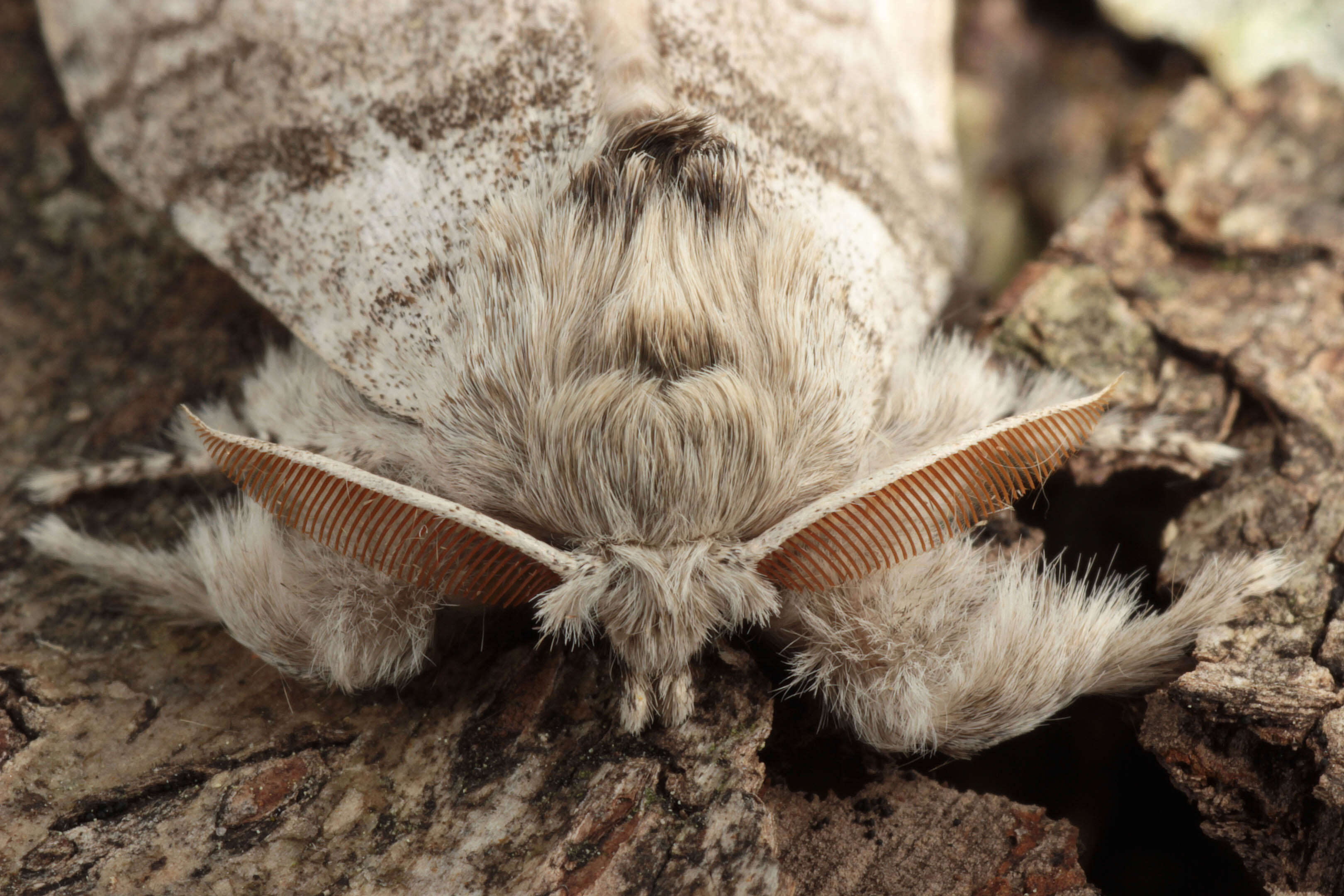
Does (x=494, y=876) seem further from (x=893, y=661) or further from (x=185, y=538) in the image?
(x=185, y=538)

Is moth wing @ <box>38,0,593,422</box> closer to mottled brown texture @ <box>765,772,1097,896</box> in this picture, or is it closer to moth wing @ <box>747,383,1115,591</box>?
moth wing @ <box>747,383,1115,591</box>

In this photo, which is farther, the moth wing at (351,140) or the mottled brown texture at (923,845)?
the moth wing at (351,140)

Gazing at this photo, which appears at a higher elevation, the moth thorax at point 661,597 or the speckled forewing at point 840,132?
the speckled forewing at point 840,132

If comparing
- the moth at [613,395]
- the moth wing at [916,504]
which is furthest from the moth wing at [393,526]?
the moth wing at [916,504]

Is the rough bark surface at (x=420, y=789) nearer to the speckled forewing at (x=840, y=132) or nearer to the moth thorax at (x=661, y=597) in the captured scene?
the moth thorax at (x=661, y=597)

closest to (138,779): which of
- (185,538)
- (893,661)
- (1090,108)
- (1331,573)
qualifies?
(185,538)

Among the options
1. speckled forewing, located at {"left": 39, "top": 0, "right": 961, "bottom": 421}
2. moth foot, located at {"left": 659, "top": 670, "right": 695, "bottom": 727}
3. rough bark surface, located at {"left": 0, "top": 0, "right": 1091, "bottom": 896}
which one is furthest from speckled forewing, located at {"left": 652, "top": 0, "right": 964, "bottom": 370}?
rough bark surface, located at {"left": 0, "top": 0, "right": 1091, "bottom": 896}

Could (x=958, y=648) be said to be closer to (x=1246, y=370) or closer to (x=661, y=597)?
(x=661, y=597)
